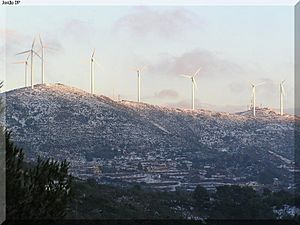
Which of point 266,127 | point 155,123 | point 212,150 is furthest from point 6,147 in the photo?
point 266,127

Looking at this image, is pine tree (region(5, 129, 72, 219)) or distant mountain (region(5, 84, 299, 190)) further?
distant mountain (region(5, 84, 299, 190))

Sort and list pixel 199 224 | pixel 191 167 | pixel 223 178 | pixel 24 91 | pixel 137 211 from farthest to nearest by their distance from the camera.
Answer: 1. pixel 24 91
2. pixel 191 167
3. pixel 223 178
4. pixel 137 211
5. pixel 199 224

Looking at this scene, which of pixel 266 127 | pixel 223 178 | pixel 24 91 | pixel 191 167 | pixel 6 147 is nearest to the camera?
pixel 6 147

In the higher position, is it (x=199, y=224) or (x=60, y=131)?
(x=60, y=131)

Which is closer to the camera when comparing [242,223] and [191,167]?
[242,223]

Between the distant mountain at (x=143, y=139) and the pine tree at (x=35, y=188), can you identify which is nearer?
the pine tree at (x=35, y=188)

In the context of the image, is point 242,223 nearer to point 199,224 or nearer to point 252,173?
point 199,224

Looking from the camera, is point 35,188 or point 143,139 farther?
point 143,139

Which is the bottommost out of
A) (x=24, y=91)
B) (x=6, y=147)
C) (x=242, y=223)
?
(x=242, y=223)
